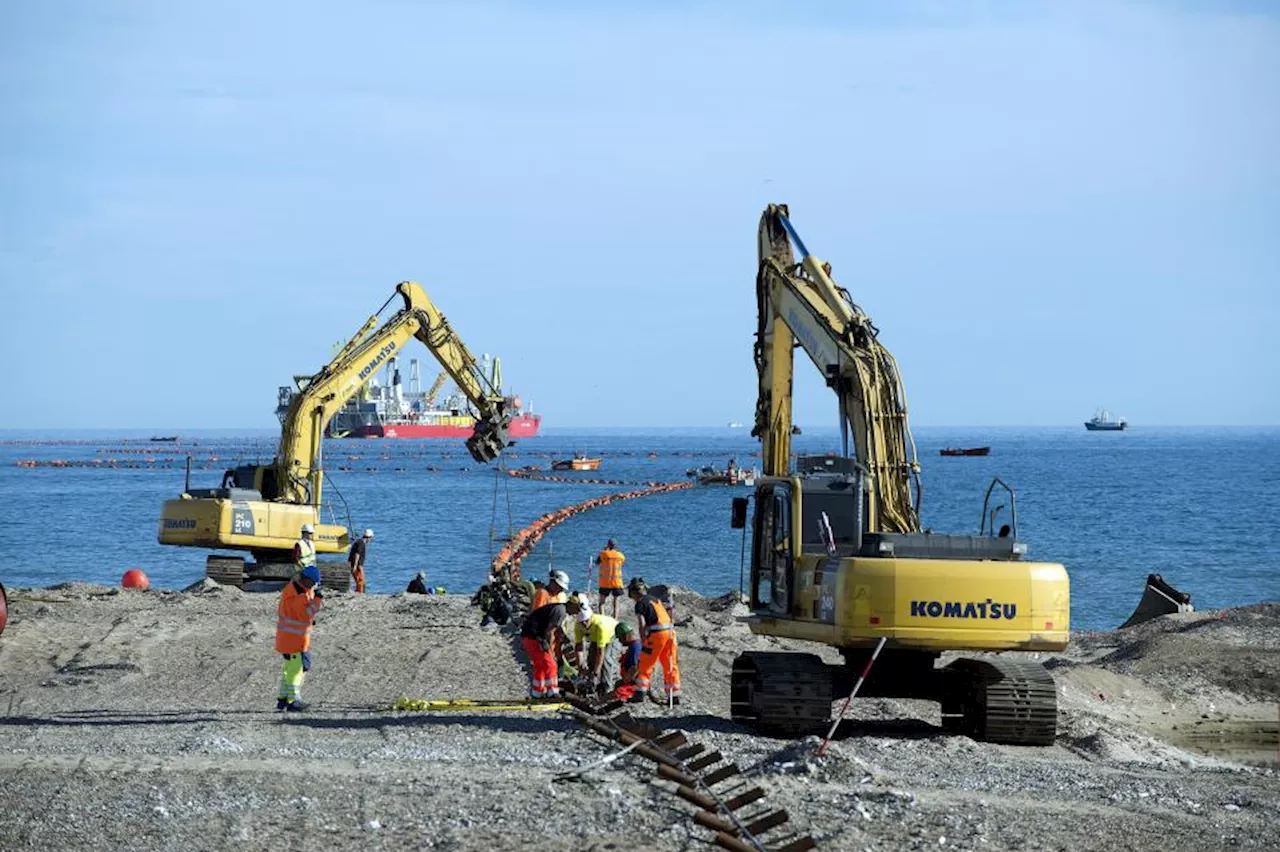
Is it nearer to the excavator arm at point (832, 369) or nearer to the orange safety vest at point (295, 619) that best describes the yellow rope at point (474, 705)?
the orange safety vest at point (295, 619)

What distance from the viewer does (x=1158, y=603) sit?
32531mm

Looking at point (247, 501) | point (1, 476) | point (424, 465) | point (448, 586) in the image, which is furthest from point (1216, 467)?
point (247, 501)

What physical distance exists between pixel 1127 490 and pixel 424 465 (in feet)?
214

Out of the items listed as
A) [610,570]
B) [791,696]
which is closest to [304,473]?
[610,570]

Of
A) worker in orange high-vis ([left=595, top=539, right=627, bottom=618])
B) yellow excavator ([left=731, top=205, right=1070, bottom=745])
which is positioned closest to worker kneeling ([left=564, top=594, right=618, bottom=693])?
yellow excavator ([left=731, top=205, right=1070, bottom=745])

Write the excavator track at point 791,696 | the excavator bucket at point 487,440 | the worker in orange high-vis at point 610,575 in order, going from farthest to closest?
1. the excavator bucket at point 487,440
2. the worker in orange high-vis at point 610,575
3. the excavator track at point 791,696

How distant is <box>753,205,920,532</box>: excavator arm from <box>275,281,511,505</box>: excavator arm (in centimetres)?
1289

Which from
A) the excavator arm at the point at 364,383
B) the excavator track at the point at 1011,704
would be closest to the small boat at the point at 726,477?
the excavator arm at the point at 364,383

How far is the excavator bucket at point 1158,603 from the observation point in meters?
32.1

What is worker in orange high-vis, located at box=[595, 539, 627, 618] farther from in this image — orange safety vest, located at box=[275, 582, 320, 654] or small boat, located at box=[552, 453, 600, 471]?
small boat, located at box=[552, 453, 600, 471]

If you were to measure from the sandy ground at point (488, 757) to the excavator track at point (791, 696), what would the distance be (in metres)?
0.33

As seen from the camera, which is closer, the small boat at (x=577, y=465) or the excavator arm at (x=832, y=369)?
the excavator arm at (x=832, y=369)

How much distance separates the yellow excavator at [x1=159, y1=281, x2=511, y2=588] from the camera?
31.6 metres

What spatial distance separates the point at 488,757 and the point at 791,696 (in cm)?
344
